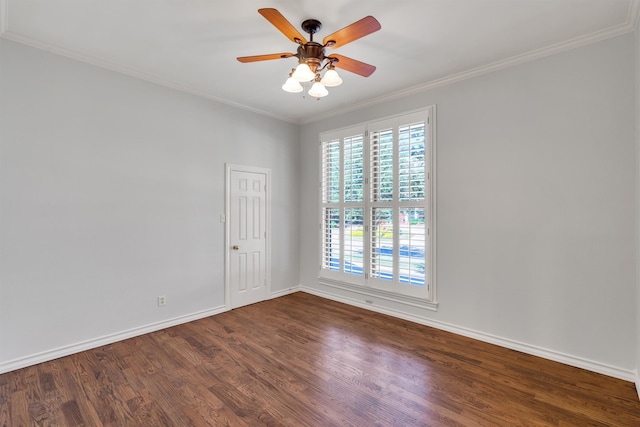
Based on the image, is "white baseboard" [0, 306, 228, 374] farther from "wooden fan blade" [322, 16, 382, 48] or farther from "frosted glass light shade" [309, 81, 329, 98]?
"wooden fan blade" [322, 16, 382, 48]

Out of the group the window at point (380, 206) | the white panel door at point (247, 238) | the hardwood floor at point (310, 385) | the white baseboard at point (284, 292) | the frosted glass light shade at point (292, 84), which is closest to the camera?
the hardwood floor at point (310, 385)

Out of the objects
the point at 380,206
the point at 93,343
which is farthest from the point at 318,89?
the point at 93,343

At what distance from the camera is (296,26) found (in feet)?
8.25

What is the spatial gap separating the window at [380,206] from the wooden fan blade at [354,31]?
1900 millimetres

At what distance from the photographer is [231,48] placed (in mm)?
2854

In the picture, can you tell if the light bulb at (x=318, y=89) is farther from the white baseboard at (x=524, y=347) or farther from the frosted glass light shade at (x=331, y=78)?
the white baseboard at (x=524, y=347)

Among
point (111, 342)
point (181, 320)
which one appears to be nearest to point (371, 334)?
point (181, 320)

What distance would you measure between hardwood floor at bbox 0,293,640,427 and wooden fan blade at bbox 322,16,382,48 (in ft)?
8.38

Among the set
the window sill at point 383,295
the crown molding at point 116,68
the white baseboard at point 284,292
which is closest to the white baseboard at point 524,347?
the window sill at point 383,295

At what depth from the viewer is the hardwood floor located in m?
2.06

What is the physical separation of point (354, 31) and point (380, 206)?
2394 millimetres

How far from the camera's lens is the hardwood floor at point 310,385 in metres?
2.06

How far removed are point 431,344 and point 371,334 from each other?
64cm

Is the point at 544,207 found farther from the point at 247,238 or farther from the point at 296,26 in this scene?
the point at 247,238
